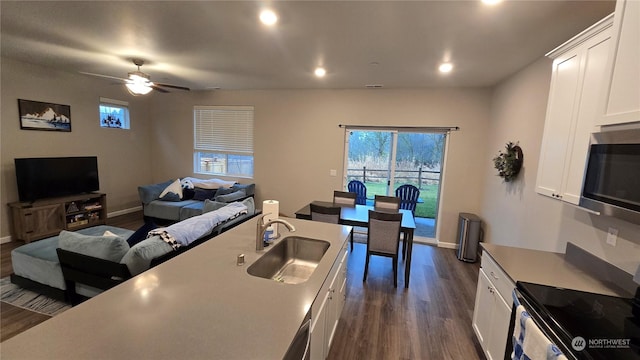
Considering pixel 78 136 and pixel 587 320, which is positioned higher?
pixel 78 136

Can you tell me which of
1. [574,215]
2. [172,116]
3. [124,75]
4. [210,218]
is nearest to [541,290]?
[574,215]

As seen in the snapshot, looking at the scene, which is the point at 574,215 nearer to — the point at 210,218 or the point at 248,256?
the point at 248,256

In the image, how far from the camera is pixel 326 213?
10.7 feet

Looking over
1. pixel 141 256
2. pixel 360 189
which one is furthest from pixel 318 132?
pixel 141 256

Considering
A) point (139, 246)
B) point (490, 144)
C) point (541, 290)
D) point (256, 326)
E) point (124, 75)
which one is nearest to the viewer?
point (256, 326)

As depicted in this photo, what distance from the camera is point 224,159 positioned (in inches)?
231

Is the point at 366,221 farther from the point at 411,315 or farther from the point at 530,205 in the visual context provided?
the point at 530,205

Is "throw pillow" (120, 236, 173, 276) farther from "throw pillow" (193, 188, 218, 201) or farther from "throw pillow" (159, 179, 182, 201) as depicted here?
"throw pillow" (159, 179, 182, 201)

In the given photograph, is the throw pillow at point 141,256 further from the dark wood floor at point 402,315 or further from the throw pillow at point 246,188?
the throw pillow at point 246,188

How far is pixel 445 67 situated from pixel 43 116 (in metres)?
6.26

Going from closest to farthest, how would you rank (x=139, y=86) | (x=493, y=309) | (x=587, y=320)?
(x=587, y=320) < (x=493, y=309) < (x=139, y=86)

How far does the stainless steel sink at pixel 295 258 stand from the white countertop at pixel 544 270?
127 cm

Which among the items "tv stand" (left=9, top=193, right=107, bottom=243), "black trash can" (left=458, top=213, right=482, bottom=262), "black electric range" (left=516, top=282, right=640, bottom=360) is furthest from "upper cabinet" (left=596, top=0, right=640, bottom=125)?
"tv stand" (left=9, top=193, right=107, bottom=243)

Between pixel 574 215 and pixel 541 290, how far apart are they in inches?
42.2
